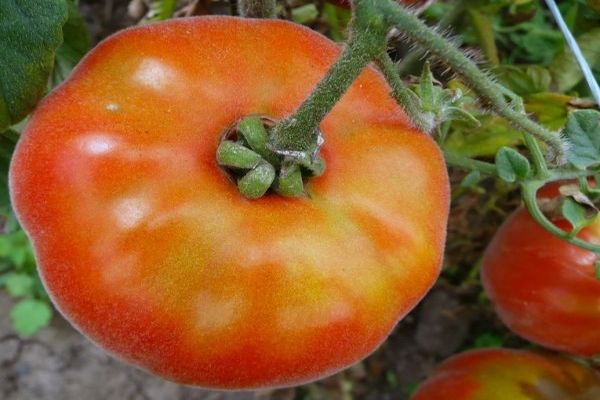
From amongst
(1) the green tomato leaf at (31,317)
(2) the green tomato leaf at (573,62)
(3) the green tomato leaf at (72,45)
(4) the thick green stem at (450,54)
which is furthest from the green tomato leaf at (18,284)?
(4) the thick green stem at (450,54)

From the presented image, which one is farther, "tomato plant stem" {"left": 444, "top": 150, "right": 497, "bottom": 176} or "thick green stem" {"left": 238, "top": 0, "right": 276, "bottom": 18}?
"tomato plant stem" {"left": 444, "top": 150, "right": 497, "bottom": 176}

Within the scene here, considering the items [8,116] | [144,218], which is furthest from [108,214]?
[8,116]

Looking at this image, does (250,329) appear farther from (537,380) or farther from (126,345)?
(537,380)

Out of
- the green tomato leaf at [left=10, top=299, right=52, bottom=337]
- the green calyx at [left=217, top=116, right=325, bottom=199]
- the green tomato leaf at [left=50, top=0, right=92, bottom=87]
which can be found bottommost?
the green tomato leaf at [left=10, top=299, right=52, bottom=337]

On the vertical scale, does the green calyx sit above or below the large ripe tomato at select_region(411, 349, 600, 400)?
above

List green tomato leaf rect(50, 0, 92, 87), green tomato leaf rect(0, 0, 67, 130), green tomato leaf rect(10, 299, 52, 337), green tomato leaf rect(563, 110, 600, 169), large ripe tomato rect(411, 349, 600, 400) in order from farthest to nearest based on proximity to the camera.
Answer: green tomato leaf rect(10, 299, 52, 337) → large ripe tomato rect(411, 349, 600, 400) → green tomato leaf rect(50, 0, 92, 87) → green tomato leaf rect(563, 110, 600, 169) → green tomato leaf rect(0, 0, 67, 130)

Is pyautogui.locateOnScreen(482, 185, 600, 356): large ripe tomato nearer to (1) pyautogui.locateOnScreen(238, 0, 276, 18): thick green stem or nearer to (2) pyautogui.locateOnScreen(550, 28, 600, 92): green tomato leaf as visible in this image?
Answer: (2) pyautogui.locateOnScreen(550, 28, 600, 92): green tomato leaf

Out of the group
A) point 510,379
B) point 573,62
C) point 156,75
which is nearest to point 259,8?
point 156,75

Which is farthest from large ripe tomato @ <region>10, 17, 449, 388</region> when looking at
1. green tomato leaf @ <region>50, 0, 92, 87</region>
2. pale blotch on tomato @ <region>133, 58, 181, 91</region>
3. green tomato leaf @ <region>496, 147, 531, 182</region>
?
green tomato leaf @ <region>50, 0, 92, 87</region>
